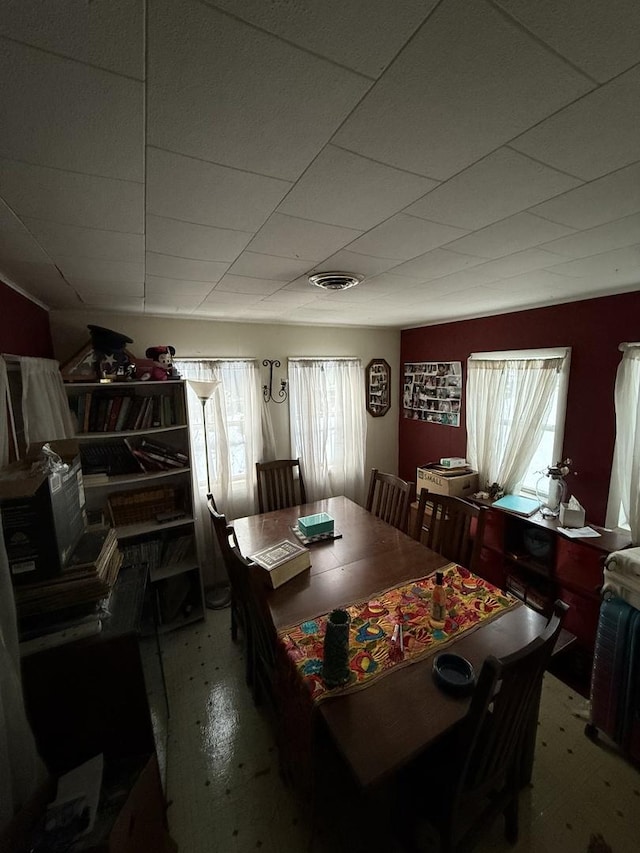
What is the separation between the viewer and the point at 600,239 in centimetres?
127

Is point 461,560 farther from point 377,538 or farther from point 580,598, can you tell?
point 580,598

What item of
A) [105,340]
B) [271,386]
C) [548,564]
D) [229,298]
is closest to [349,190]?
[229,298]

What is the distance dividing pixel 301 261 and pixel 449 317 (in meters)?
2.20

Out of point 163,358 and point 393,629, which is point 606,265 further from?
point 163,358

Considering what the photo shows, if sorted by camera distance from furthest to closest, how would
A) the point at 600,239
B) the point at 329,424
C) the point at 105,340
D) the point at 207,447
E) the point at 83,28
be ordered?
the point at 329,424
the point at 207,447
the point at 105,340
the point at 600,239
the point at 83,28

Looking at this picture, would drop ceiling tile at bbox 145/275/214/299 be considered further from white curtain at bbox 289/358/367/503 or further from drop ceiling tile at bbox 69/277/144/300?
white curtain at bbox 289/358/367/503

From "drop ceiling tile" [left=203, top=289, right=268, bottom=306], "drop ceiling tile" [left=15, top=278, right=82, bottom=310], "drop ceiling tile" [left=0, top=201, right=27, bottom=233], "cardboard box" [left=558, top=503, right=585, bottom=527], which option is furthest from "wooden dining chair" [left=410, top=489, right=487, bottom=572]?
"drop ceiling tile" [left=15, top=278, right=82, bottom=310]

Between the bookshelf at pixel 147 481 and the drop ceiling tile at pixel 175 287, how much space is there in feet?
2.15

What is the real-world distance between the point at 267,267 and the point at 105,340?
1.43 meters

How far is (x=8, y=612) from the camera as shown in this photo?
39.1 inches

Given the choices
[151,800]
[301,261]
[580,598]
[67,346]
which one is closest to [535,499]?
[580,598]

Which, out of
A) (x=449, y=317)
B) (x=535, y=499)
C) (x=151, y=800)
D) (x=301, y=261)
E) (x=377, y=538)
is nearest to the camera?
(x=151, y=800)

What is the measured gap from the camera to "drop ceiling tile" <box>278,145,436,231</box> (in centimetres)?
80

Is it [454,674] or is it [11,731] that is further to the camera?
[454,674]
